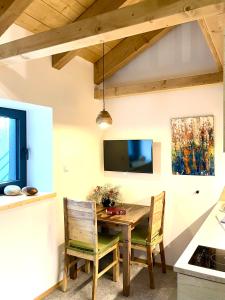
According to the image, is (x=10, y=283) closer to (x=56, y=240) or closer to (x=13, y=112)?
(x=56, y=240)

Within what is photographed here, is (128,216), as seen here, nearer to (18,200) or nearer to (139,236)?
(139,236)

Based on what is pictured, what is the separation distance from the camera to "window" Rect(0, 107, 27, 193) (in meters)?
2.66

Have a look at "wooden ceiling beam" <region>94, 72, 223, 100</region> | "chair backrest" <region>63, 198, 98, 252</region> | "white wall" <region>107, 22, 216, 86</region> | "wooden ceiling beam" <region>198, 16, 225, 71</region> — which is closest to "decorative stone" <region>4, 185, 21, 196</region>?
"chair backrest" <region>63, 198, 98, 252</region>

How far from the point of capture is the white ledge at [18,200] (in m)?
2.18

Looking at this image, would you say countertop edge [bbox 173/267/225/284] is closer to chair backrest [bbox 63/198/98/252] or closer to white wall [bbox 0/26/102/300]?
chair backrest [bbox 63/198/98/252]

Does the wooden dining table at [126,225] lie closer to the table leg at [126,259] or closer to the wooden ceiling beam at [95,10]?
the table leg at [126,259]

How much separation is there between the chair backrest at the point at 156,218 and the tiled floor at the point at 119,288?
506 millimetres

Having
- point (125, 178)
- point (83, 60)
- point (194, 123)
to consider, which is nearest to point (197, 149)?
point (194, 123)

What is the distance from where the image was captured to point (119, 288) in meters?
2.74

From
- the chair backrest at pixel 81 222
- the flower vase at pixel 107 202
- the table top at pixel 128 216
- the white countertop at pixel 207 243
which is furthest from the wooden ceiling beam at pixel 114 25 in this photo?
the flower vase at pixel 107 202

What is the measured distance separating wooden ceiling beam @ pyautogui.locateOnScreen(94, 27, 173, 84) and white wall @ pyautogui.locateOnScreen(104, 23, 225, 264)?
11 cm

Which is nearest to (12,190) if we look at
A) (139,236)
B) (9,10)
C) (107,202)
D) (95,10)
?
(107,202)

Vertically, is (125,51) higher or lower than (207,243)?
higher

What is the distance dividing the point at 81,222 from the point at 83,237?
16 centimetres
